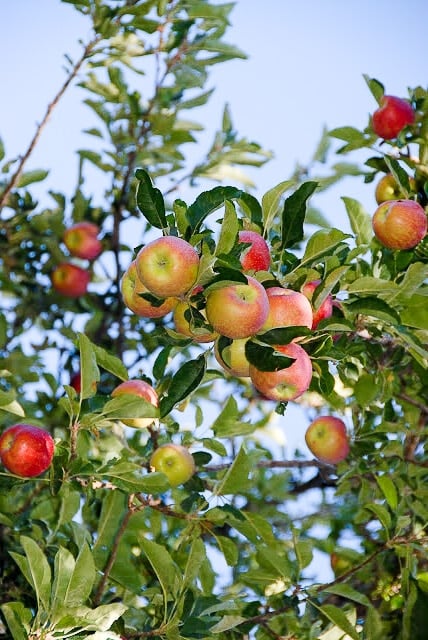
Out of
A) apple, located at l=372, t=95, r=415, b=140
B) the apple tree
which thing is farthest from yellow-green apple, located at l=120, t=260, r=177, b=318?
apple, located at l=372, t=95, r=415, b=140

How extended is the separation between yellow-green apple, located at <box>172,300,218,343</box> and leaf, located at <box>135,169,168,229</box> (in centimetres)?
22

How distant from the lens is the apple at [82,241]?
3.82m

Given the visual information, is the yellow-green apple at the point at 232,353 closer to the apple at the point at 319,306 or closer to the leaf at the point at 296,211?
the apple at the point at 319,306

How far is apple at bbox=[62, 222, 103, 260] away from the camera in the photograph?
12.5 feet

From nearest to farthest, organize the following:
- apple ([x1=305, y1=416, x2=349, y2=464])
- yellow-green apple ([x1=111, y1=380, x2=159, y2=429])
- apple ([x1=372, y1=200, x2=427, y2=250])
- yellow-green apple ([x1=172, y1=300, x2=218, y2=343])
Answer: yellow-green apple ([x1=172, y1=300, x2=218, y2=343])
yellow-green apple ([x1=111, y1=380, x2=159, y2=429])
apple ([x1=372, y1=200, x2=427, y2=250])
apple ([x1=305, y1=416, x2=349, y2=464])

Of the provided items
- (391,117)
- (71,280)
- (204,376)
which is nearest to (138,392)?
(204,376)

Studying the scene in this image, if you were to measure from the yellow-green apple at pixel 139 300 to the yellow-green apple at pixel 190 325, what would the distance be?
1.0 inches

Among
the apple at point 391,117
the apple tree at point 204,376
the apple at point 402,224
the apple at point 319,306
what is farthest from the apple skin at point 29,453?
the apple at point 391,117

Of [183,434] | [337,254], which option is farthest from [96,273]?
[337,254]

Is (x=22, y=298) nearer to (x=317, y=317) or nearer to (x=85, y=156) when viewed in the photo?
(x=85, y=156)

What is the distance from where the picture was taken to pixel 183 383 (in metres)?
1.89

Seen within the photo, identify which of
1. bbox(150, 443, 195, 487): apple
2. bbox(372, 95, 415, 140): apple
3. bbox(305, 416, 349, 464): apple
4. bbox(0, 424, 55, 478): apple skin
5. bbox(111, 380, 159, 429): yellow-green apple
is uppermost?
bbox(372, 95, 415, 140): apple

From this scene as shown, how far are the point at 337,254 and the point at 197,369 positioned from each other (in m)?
0.51

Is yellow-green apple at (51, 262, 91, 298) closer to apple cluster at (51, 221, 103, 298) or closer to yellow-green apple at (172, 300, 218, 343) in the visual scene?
apple cluster at (51, 221, 103, 298)
